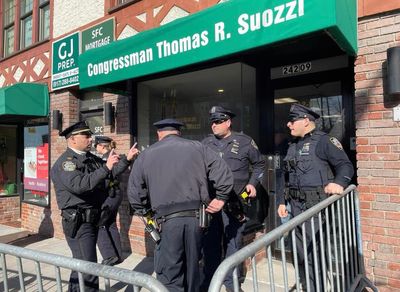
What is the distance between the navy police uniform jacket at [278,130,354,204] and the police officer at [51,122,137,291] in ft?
5.78

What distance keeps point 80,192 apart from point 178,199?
3.24 ft

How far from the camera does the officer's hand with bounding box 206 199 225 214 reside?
131 inches

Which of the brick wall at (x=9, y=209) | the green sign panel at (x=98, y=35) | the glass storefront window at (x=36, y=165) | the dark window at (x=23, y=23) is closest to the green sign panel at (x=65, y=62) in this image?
the green sign panel at (x=98, y=35)

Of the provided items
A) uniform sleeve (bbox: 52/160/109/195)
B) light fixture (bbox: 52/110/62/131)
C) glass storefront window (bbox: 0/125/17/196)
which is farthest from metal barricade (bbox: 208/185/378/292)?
glass storefront window (bbox: 0/125/17/196)

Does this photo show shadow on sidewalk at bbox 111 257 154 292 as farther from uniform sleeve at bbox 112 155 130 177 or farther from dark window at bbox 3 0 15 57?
dark window at bbox 3 0 15 57

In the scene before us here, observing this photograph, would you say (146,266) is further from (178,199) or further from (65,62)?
(65,62)

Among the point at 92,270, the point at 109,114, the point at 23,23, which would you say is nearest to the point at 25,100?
the point at 109,114

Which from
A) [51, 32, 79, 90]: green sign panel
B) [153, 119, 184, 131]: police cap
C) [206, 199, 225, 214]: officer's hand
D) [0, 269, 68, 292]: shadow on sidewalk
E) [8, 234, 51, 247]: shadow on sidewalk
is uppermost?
[51, 32, 79, 90]: green sign panel

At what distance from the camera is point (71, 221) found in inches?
139

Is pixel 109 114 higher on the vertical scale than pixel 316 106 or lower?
higher

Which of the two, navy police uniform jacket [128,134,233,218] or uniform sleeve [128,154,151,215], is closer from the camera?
navy police uniform jacket [128,134,233,218]

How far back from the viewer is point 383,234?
371 centimetres

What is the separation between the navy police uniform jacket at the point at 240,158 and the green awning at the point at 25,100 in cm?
471

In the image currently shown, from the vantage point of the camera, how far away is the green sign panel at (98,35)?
627cm
